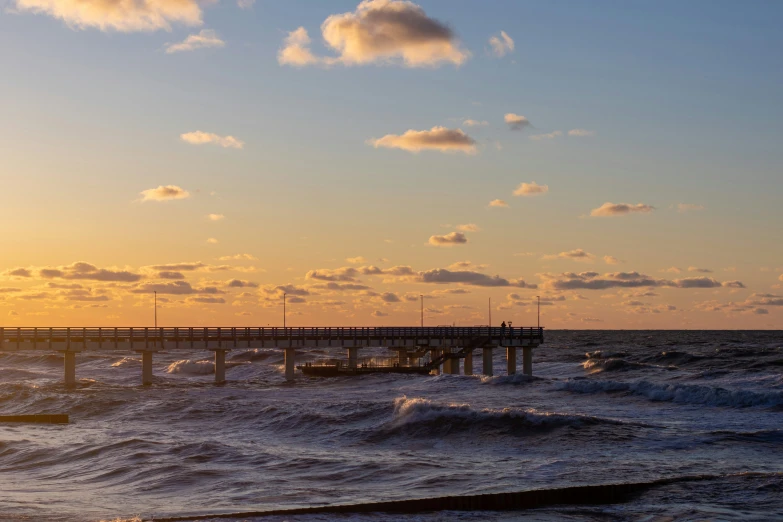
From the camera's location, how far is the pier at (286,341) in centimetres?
7106

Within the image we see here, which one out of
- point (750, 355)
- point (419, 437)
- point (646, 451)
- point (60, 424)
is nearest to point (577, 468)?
point (646, 451)

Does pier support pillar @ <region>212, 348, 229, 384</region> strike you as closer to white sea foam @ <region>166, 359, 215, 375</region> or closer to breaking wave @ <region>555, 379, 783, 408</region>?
breaking wave @ <region>555, 379, 783, 408</region>

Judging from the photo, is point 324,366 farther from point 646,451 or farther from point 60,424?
point 646,451

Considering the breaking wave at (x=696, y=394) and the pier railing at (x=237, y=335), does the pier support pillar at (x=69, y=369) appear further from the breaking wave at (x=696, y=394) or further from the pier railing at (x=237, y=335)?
the breaking wave at (x=696, y=394)

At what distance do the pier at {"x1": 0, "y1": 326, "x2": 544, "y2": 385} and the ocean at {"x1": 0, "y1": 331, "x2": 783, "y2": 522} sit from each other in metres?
5.53

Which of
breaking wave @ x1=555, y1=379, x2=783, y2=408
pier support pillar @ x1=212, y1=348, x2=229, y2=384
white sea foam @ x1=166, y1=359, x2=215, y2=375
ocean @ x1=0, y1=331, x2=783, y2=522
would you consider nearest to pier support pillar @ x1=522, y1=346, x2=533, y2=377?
ocean @ x1=0, y1=331, x2=783, y2=522

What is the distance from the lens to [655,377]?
7881cm

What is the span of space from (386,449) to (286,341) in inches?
1650

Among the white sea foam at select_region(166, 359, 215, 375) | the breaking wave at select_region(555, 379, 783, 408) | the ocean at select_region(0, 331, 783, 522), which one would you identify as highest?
the breaking wave at select_region(555, 379, 783, 408)

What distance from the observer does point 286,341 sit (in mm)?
78438

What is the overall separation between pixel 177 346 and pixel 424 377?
21127 millimetres

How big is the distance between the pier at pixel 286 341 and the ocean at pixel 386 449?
18.2 ft

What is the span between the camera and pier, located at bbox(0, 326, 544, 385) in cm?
7106

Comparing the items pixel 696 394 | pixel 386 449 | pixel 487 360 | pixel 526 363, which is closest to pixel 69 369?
pixel 487 360
